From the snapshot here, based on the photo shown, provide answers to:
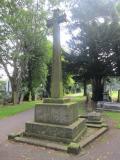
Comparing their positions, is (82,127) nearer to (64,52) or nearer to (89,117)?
(89,117)

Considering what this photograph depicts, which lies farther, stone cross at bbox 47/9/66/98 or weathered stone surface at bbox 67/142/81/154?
stone cross at bbox 47/9/66/98

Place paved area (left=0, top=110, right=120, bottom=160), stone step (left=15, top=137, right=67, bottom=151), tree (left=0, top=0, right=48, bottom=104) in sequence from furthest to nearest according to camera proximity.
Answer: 1. tree (left=0, top=0, right=48, bottom=104)
2. stone step (left=15, top=137, right=67, bottom=151)
3. paved area (left=0, top=110, right=120, bottom=160)

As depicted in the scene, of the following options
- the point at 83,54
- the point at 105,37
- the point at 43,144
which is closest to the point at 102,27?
the point at 105,37

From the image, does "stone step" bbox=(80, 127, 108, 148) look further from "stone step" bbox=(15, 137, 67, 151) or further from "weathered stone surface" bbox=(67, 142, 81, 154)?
"stone step" bbox=(15, 137, 67, 151)

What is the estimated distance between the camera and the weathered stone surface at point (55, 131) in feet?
29.6

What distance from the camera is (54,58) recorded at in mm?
10281

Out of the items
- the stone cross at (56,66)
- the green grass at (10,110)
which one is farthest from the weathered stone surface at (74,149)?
the green grass at (10,110)

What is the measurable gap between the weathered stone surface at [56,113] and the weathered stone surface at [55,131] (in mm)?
212

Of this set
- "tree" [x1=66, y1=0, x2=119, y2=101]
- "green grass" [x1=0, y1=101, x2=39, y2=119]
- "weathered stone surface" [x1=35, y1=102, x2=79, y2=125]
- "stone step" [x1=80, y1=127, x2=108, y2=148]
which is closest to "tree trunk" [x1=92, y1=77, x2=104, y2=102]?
"tree" [x1=66, y1=0, x2=119, y2=101]

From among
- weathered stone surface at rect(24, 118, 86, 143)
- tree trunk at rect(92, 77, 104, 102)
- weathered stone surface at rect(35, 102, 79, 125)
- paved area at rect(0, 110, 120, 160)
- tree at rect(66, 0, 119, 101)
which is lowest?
paved area at rect(0, 110, 120, 160)

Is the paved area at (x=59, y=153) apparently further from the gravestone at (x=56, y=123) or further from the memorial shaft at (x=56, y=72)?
the memorial shaft at (x=56, y=72)

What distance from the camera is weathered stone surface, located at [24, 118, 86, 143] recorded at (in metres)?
9.03

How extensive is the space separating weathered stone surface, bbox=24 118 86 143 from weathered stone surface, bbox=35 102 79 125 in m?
0.21

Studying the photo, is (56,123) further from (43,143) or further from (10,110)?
(10,110)
